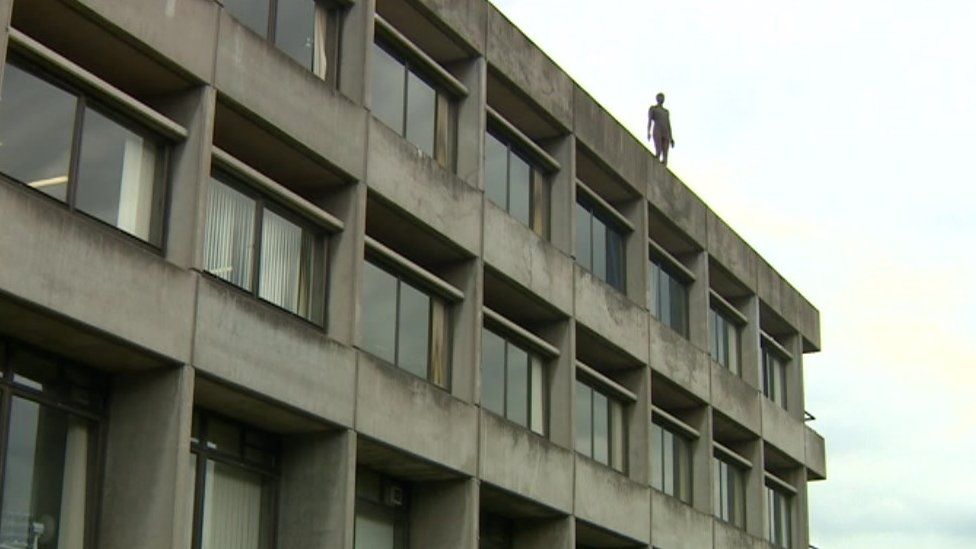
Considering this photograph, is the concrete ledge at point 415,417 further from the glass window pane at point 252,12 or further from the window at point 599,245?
the window at point 599,245

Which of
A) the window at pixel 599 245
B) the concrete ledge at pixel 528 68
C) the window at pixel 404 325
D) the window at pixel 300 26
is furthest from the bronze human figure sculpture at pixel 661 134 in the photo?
the window at pixel 300 26

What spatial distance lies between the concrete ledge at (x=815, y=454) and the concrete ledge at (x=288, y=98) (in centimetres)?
2675

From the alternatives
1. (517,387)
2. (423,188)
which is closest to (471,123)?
(423,188)

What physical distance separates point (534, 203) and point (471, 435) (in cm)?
742

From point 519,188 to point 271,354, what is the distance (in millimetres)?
11742

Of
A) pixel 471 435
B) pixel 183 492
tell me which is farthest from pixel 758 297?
pixel 183 492

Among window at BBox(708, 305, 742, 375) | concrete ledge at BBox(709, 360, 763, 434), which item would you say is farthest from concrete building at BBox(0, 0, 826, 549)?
window at BBox(708, 305, 742, 375)

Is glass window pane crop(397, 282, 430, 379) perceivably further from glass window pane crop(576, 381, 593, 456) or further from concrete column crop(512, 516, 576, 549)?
glass window pane crop(576, 381, 593, 456)

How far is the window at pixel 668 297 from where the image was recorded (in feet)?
138

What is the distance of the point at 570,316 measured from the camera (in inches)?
1389

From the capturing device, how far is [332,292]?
27.1m

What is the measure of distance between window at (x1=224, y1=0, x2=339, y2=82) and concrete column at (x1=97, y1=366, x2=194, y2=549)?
21.2 ft

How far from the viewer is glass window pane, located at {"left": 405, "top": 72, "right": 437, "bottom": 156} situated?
103 feet

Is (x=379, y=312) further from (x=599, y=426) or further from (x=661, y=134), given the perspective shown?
(x=661, y=134)
